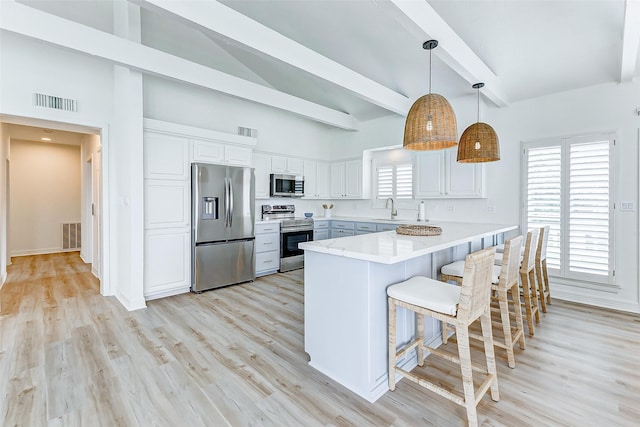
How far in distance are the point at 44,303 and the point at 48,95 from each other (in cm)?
245

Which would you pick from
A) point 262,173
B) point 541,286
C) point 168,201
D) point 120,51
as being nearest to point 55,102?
point 120,51

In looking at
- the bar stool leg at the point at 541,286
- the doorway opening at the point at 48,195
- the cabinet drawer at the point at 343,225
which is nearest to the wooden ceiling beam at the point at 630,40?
the bar stool leg at the point at 541,286

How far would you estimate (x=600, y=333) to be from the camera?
278 cm

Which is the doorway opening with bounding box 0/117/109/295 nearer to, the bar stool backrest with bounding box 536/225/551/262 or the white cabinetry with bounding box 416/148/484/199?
the white cabinetry with bounding box 416/148/484/199

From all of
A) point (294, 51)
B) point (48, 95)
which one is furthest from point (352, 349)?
point (48, 95)

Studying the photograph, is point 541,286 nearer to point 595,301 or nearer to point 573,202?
point 595,301

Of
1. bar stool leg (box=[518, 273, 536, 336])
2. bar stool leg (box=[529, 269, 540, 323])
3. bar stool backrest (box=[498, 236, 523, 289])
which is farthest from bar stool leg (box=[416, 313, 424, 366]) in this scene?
bar stool leg (box=[529, 269, 540, 323])

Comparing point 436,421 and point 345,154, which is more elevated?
point 345,154

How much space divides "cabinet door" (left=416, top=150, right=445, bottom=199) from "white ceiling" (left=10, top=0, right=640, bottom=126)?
882 mm

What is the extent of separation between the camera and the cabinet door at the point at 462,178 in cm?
421

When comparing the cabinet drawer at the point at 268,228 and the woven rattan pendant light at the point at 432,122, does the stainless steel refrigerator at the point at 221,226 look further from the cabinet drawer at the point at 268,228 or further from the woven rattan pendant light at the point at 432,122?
the woven rattan pendant light at the point at 432,122

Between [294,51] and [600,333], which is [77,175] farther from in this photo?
[600,333]

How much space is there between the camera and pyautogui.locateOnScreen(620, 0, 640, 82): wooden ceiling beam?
213 cm

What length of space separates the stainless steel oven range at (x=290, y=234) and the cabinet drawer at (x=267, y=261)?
0.09 meters
